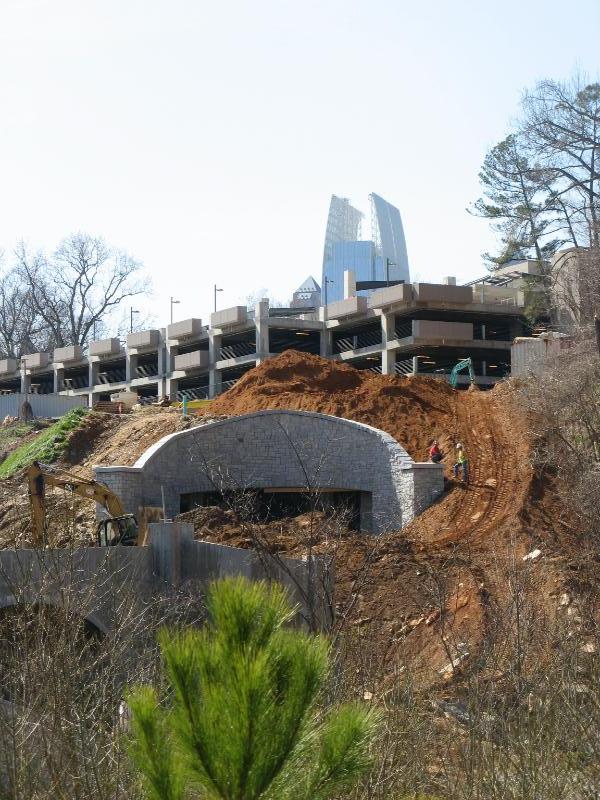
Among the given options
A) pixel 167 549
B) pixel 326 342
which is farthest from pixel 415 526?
pixel 326 342

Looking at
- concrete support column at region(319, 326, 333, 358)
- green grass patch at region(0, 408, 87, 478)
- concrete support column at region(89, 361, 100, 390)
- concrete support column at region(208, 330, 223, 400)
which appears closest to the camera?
green grass patch at region(0, 408, 87, 478)

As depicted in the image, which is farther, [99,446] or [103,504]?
[99,446]

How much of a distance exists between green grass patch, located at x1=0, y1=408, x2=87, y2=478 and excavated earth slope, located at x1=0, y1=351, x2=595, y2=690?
57 cm

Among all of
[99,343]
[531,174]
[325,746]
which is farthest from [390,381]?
[99,343]

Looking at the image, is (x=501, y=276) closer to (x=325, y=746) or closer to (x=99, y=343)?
(x=99, y=343)

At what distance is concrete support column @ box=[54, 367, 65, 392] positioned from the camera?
80.1 meters

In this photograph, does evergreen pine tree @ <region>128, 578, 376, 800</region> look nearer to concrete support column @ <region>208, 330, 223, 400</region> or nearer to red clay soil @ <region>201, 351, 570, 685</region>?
red clay soil @ <region>201, 351, 570, 685</region>

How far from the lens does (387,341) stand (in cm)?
6153

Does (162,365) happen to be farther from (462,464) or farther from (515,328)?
(462,464)

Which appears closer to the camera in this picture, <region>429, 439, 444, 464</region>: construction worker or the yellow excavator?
the yellow excavator

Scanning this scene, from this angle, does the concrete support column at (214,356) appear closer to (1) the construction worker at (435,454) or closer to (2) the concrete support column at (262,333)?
(2) the concrete support column at (262,333)

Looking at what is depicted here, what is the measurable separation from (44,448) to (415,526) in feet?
48.6

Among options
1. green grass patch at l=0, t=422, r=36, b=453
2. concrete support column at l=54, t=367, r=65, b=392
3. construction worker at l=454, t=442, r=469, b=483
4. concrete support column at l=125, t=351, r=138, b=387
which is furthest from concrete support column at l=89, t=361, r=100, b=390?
construction worker at l=454, t=442, r=469, b=483

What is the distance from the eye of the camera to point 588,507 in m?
27.3
